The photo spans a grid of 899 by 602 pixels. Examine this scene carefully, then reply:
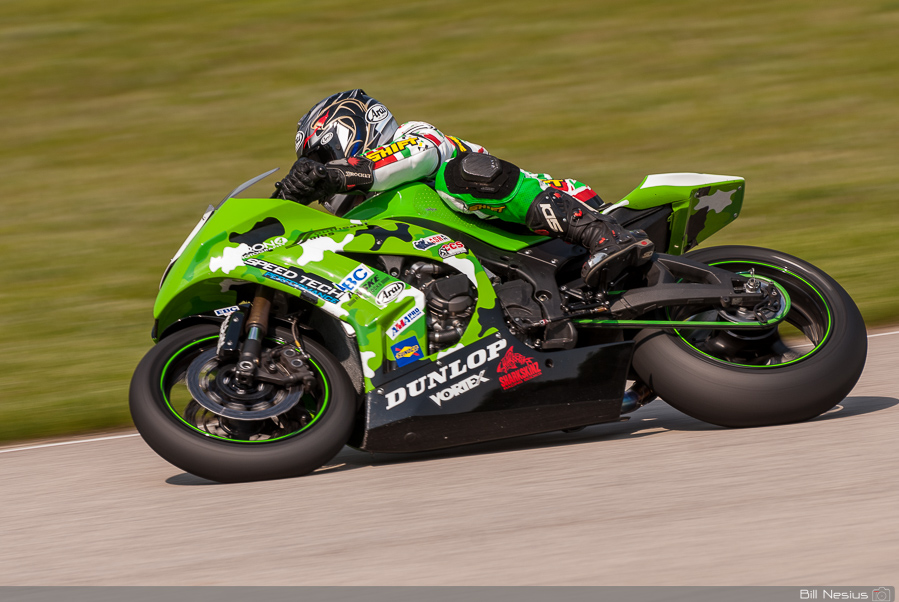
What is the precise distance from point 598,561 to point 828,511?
2.76 ft

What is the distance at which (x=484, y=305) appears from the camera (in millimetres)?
4633

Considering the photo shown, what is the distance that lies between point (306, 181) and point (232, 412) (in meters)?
1.02

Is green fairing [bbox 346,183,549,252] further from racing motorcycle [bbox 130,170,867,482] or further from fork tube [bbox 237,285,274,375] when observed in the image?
fork tube [bbox 237,285,274,375]

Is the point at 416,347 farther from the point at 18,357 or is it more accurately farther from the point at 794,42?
the point at 794,42

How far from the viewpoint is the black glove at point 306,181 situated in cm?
458

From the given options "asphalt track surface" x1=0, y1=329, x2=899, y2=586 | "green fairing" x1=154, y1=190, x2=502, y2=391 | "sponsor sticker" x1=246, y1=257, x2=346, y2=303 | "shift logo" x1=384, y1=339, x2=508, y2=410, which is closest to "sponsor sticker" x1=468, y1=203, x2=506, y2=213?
"green fairing" x1=154, y1=190, x2=502, y2=391

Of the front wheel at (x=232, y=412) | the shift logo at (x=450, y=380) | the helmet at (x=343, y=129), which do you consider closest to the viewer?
the front wheel at (x=232, y=412)

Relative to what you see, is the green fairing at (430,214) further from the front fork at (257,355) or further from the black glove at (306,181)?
the front fork at (257,355)

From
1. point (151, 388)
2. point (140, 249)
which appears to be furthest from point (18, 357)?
point (151, 388)

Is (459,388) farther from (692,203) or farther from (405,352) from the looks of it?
(692,203)

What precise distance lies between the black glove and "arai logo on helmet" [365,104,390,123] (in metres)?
0.50

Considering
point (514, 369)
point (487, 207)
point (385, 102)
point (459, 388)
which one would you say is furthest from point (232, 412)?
point (385, 102)

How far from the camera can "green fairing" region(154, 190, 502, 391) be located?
14.9ft

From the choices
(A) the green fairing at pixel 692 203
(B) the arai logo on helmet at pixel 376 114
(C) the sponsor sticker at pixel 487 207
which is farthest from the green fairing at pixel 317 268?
(A) the green fairing at pixel 692 203
